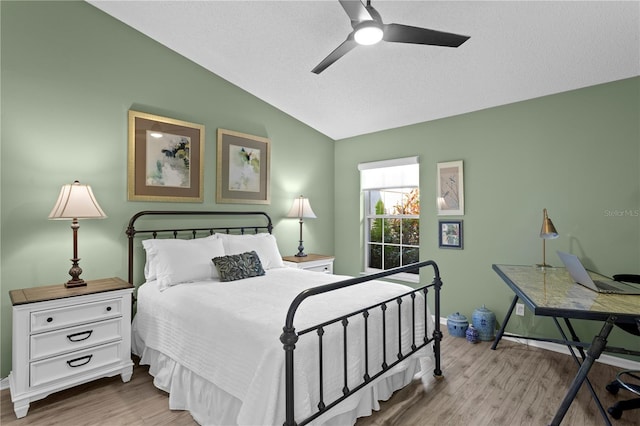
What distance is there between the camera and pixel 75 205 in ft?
8.02

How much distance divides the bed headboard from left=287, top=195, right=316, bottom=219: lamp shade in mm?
330

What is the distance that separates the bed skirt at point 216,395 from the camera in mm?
1876

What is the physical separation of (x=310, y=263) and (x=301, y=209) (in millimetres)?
737

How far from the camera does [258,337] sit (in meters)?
1.74

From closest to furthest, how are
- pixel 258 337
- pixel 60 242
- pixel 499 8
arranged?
pixel 258 337 → pixel 499 8 → pixel 60 242

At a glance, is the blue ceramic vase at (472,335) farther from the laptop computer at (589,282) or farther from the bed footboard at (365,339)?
the laptop computer at (589,282)

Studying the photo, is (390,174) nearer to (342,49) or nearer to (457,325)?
(457,325)

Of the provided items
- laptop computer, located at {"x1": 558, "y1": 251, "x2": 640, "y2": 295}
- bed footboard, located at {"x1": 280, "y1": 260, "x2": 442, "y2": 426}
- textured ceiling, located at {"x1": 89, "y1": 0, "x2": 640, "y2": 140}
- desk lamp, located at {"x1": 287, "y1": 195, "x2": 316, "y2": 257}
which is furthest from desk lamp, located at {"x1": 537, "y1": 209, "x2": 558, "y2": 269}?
desk lamp, located at {"x1": 287, "y1": 195, "x2": 316, "y2": 257}

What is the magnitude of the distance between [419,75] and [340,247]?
8.79 ft

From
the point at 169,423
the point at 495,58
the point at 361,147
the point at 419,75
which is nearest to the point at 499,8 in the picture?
the point at 495,58

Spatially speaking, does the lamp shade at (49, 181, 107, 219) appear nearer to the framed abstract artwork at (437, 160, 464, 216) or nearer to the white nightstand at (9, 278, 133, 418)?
the white nightstand at (9, 278, 133, 418)

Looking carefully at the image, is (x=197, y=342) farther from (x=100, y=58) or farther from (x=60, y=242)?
(x=100, y=58)

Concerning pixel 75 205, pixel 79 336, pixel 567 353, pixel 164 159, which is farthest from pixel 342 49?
pixel 567 353

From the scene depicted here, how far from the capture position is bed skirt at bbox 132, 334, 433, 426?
6.15 ft
